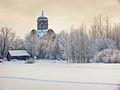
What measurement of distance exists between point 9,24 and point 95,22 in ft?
33.9

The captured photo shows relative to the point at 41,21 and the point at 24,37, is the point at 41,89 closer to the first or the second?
the point at 24,37

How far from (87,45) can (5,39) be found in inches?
384

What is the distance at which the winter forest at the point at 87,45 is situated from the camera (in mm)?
15545

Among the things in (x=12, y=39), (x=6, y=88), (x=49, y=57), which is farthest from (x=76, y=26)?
(x=6, y=88)

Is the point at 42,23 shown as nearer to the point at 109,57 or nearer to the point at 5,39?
the point at 5,39

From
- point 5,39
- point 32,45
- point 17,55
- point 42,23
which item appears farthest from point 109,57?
point 42,23

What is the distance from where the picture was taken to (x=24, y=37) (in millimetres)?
26641

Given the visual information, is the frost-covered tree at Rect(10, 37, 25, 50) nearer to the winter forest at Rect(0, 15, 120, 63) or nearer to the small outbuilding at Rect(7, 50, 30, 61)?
the winter forest at Rect(0, 15, 120, 63)

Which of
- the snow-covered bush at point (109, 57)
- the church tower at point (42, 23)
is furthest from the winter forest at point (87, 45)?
the church tower at point (42, 23)

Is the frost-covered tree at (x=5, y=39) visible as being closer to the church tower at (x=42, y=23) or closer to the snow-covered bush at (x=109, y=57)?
the snow-covered bush at (x=109, y=57)

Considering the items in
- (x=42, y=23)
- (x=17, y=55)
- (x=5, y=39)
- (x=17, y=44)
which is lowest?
(x=17, y=55)

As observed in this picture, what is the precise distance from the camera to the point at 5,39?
2355cm

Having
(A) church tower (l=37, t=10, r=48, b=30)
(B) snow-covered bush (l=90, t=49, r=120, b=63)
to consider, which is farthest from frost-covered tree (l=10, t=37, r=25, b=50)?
(B) snow-covered bush (l=90, t=49, r=120, b=63)

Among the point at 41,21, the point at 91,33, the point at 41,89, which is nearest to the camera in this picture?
the point at 41,89
